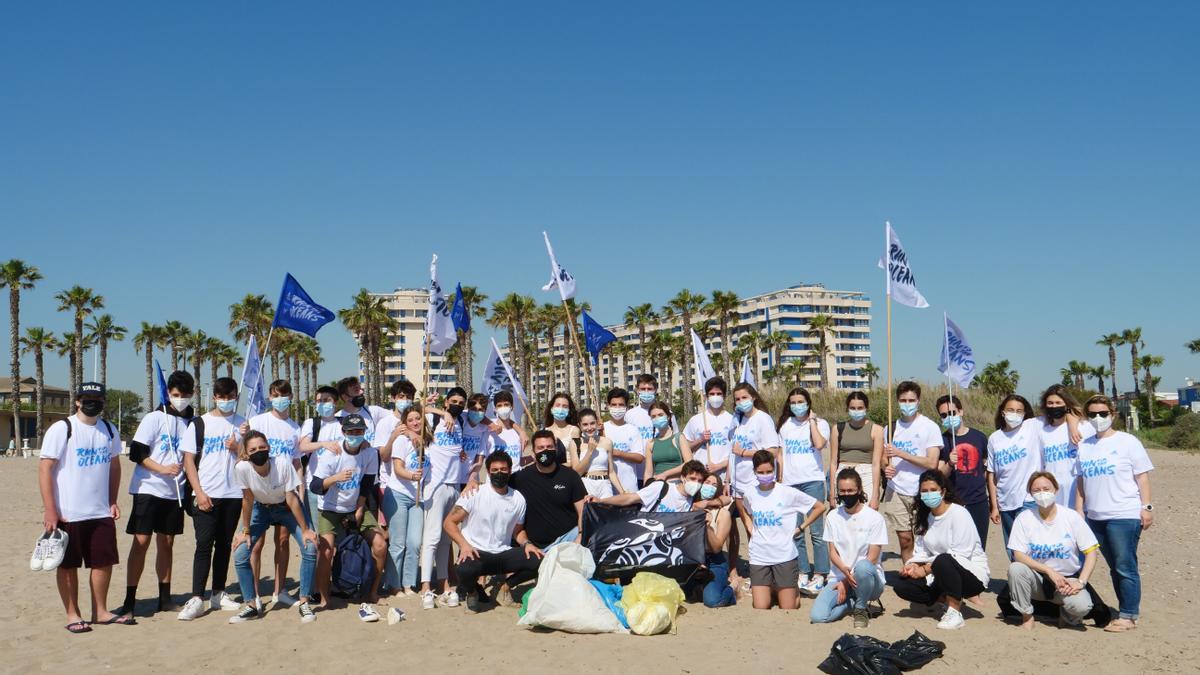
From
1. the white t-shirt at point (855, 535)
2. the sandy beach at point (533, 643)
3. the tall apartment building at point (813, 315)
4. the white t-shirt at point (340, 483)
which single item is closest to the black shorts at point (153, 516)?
the sandy beach at point (533, 643)

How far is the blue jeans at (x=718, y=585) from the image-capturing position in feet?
29.2

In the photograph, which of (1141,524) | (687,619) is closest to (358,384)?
(687,619)

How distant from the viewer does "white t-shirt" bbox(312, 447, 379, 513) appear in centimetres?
873

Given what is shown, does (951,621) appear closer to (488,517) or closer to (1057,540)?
(1057,540)

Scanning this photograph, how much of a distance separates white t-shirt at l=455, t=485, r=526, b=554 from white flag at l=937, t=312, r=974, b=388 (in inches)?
233

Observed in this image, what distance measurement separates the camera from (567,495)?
9.15 metres

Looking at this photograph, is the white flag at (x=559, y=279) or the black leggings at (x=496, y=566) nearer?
the black leggings at (x=496, y=566)

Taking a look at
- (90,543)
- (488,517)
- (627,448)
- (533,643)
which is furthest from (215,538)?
(627,448)

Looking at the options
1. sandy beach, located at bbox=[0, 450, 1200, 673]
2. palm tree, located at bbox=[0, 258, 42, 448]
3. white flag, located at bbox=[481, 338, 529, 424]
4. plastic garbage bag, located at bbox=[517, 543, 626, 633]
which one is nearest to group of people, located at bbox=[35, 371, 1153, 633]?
sandy beach, located at bbox=[0, 450, 1200, 673]

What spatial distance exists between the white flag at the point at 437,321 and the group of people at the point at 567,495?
940 mm

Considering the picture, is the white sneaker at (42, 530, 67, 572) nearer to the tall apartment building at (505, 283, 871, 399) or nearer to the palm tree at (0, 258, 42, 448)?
the palm tree at (0, 258, 42, 448)

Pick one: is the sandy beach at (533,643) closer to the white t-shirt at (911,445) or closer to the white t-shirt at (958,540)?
the white t-shirt at (958,540)

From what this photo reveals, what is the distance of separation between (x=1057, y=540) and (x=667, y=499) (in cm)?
360

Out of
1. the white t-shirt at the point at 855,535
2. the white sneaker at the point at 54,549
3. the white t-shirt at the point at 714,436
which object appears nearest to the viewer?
the white sneaker at the point at 54,549
